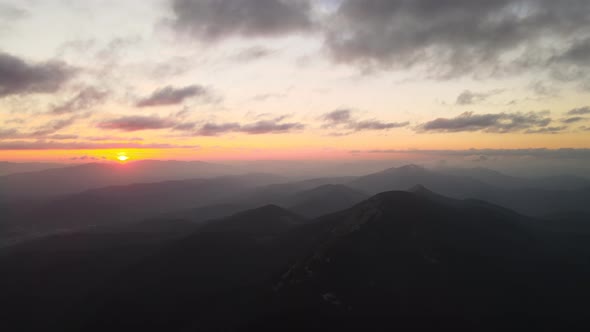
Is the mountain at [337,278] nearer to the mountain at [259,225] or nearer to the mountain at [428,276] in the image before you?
the mountain at [428,276]

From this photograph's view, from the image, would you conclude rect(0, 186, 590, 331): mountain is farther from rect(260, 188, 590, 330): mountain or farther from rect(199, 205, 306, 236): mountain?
rect(199, 205, 306, 236): mountain

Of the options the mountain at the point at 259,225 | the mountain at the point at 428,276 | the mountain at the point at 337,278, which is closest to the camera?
the mountain at the point at 428,276

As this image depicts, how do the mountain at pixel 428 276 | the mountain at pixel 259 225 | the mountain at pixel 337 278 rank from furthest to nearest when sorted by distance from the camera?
the mountain at pixel 259 225
the mountain at pixel 337 278
the mountain at pixel 428 276

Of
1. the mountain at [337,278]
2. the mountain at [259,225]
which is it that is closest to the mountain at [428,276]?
Answer: the mountain at [337,278]

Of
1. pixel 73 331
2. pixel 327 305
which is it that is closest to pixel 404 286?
pixel 327 305

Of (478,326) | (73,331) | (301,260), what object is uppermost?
(301,260)

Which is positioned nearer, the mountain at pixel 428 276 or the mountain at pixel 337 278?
the mountain at pixel 428 276

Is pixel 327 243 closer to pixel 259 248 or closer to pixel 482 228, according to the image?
pixel 259 248

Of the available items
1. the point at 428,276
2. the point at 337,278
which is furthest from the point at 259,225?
the point at 428,276

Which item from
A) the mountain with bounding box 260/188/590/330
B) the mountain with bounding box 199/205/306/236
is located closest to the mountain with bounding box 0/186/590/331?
the mountain with bounding box 260/188/590/330
